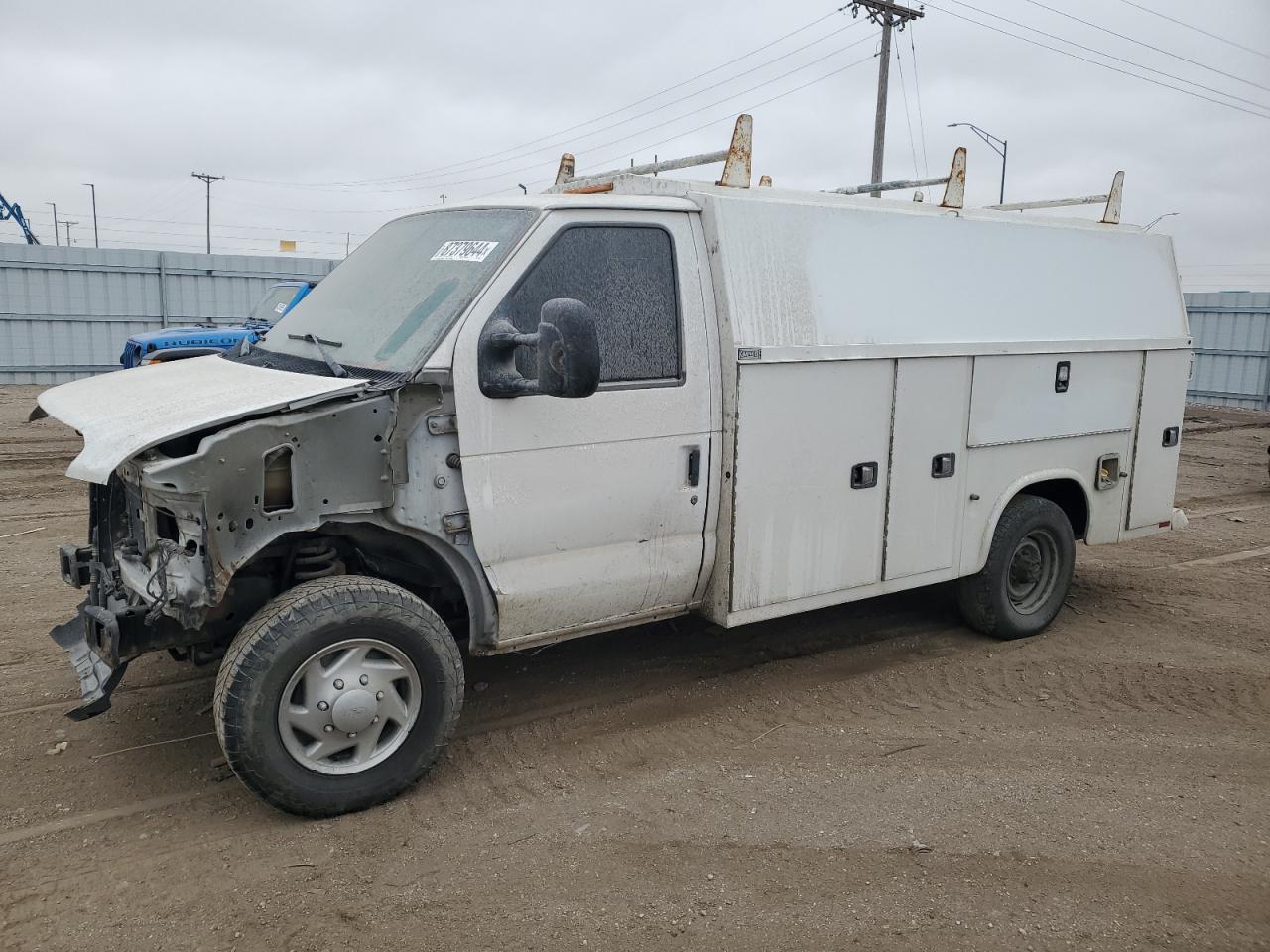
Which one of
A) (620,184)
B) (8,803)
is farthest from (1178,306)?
(8,803)

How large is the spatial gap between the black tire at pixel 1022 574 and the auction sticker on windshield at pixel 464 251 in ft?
11.0

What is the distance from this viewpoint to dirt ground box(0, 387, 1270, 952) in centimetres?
341

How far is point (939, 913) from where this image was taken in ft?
11.4

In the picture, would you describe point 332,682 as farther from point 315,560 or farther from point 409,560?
point 409,560

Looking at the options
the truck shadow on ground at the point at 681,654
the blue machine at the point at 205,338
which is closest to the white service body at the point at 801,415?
the truck shadow on ground at the point at 681,654

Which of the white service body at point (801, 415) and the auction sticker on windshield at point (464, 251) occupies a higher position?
the auction sticker on windshield at point (464, 251)

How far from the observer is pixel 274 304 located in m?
14.2

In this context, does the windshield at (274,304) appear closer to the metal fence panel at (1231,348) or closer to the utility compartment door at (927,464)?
the utility compartment door at (927,464)

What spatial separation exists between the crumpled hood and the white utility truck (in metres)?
0.02

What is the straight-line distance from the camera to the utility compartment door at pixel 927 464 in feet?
17.5

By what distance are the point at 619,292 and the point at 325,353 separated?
126cm

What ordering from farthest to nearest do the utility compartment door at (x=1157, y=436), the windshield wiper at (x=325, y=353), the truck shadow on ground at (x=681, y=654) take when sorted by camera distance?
the utility compartment door at (x=1157, y=436) < the truck shadow on ground at (x=681, y=654) < the windshield wiper at (x=325, y=353)

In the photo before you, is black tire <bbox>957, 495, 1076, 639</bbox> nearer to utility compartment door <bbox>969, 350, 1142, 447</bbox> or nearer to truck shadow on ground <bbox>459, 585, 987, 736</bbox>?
truck shadow on ground <bbox>459, 585, 987, 736</bbox>

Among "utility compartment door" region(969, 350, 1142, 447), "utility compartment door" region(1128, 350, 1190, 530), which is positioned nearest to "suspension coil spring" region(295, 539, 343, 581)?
"utility compartment door" region(969, 350, 1142, 447)
